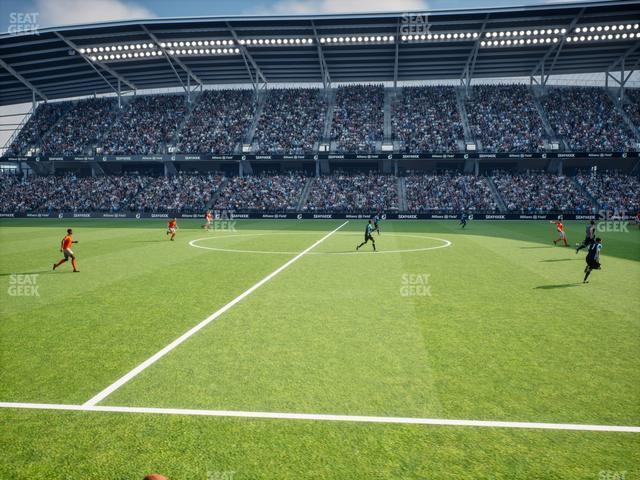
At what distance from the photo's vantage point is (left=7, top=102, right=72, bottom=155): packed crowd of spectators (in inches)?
2263

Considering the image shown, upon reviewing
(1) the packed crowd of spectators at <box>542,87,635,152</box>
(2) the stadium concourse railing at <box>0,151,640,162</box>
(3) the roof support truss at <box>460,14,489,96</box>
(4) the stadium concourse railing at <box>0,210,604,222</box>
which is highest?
(3) the roof support truss at <box>460,14,489,96</box>

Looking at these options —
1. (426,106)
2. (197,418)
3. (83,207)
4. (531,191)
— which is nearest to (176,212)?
(83,207)

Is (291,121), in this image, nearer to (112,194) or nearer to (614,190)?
(112,194)

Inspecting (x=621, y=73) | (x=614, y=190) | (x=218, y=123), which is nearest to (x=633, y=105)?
(x=621, y=73)

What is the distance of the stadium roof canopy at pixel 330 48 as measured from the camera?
4525 centimetres

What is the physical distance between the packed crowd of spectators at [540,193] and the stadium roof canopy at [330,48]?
14171mm

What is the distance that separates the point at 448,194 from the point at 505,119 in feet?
43.8

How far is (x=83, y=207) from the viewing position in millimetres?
50750

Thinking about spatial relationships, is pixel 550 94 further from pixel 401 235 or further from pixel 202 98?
pixel 202 98

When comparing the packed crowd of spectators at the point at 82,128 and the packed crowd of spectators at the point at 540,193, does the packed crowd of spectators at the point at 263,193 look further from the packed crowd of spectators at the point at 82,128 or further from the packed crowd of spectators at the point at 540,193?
the packed crowd of spectators at the point at 540,193

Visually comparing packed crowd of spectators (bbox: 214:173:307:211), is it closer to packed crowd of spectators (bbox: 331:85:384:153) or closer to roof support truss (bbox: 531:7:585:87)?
packed crowd of spectators (bbox: 331:85:384:153)

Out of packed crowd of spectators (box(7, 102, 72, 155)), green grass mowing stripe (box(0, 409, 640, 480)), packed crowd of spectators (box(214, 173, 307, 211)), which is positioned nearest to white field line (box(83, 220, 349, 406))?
green grass mowing stripe (box(0, 409, 640, 480))

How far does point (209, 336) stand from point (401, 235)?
21.9 m

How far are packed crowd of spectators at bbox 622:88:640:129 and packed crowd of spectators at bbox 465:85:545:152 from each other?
10.4m
